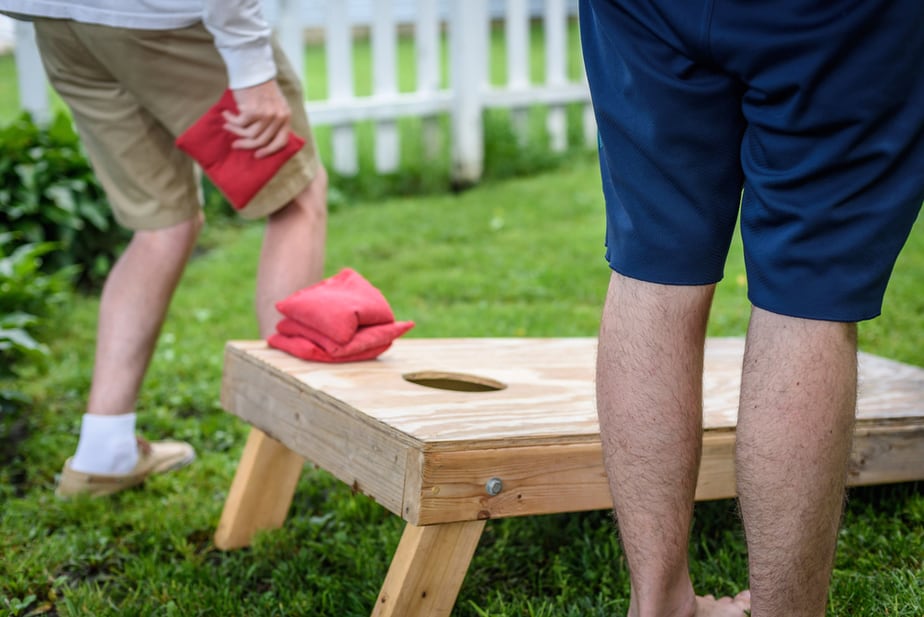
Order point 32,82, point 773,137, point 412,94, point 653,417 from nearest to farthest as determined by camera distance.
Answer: point 773,137
point 653,417
point 32,82
point 412,94

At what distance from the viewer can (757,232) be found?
1.30 metres

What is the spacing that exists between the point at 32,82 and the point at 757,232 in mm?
4319

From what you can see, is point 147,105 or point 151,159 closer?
point 147,105

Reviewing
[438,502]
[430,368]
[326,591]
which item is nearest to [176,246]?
[430,368]

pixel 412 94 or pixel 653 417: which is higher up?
pixel 653 417

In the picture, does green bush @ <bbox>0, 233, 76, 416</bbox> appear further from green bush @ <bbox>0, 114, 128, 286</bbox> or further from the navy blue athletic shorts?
the navy blue athletic shorts

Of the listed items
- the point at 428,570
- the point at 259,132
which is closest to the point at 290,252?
the point at 259,132

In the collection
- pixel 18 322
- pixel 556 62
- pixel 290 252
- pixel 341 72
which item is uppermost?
pixel 290 252

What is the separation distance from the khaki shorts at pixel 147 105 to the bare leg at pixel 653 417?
1272mm

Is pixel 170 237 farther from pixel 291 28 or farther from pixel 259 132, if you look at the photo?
pixel 291 28

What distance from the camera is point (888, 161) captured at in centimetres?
122

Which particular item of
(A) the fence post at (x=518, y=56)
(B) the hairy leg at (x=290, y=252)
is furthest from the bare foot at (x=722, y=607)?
(A) the fence post at (x=518, y=56)

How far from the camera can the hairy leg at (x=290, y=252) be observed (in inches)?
98.8

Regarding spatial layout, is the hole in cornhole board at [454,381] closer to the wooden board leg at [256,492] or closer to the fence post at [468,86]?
the wooden board leg at [256,492]
